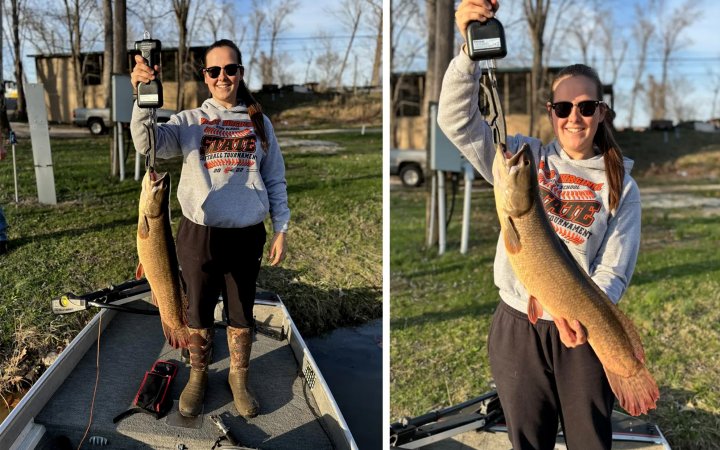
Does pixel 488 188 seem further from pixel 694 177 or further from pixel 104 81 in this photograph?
pixel 104 81

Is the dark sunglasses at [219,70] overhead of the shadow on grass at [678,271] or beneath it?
overhead

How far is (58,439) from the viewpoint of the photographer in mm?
2445

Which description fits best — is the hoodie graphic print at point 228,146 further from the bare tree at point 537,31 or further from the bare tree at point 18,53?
the bare tree at point 537,31

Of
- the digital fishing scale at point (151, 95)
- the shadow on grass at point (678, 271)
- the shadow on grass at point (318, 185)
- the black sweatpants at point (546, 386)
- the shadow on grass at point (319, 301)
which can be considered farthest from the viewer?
the shadow on grass at point (678, 271)

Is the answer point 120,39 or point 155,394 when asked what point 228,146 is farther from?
point 155,394

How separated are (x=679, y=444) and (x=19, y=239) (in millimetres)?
3471

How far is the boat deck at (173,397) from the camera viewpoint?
2.49 m

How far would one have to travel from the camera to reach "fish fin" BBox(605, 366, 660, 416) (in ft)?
6.27

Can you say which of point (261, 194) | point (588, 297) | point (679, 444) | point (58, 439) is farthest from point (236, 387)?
point (679, 444)

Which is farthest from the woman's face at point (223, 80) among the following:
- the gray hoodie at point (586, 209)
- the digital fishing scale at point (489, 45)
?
the digital fishing scale at point (489, 45)

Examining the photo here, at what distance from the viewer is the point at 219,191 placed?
239 cm

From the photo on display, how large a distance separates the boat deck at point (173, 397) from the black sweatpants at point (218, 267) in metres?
0.37

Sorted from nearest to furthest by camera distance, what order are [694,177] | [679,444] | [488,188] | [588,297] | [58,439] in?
[588,297], [58,439], [679,444], [694,177], [488,188]

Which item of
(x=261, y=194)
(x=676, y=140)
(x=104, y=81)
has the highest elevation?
(x=104, y=81)
